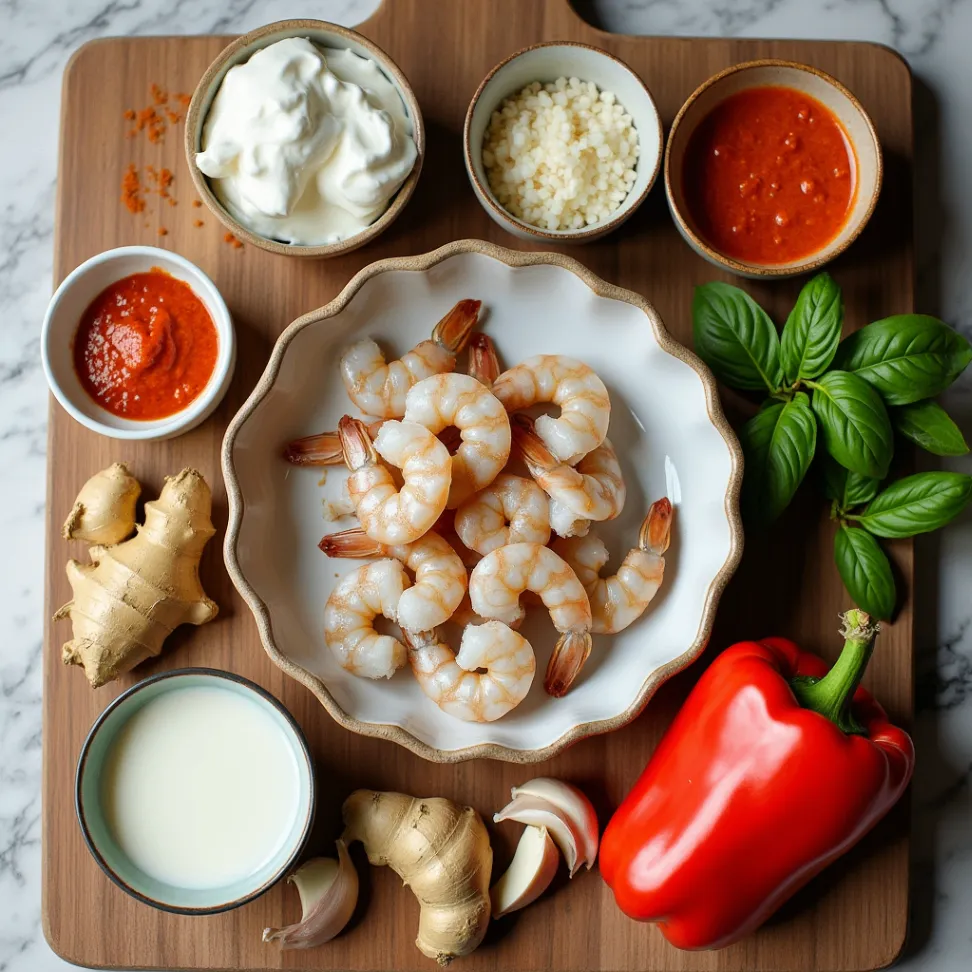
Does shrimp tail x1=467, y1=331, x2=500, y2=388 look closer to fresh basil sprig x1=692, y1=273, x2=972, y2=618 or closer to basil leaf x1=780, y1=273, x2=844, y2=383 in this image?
fresh basil sprig x1=692, y1=273, x2=972, y2=618

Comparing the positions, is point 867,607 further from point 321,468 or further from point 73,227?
point 73,227

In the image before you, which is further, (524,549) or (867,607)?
(867,607)

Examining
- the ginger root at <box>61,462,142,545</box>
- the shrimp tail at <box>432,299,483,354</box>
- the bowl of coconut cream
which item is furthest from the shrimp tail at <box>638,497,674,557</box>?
the ginger root at <box>61,462,142,545</box>

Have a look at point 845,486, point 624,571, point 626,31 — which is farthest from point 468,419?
point 626,31

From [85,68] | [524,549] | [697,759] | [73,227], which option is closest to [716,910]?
[697,759]

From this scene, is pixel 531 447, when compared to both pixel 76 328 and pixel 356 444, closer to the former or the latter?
pixel 356 444

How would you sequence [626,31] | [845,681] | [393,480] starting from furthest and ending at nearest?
[626,31]
[393,480]
[845,681]

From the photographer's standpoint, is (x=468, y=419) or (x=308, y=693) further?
(x=308, y=693)
